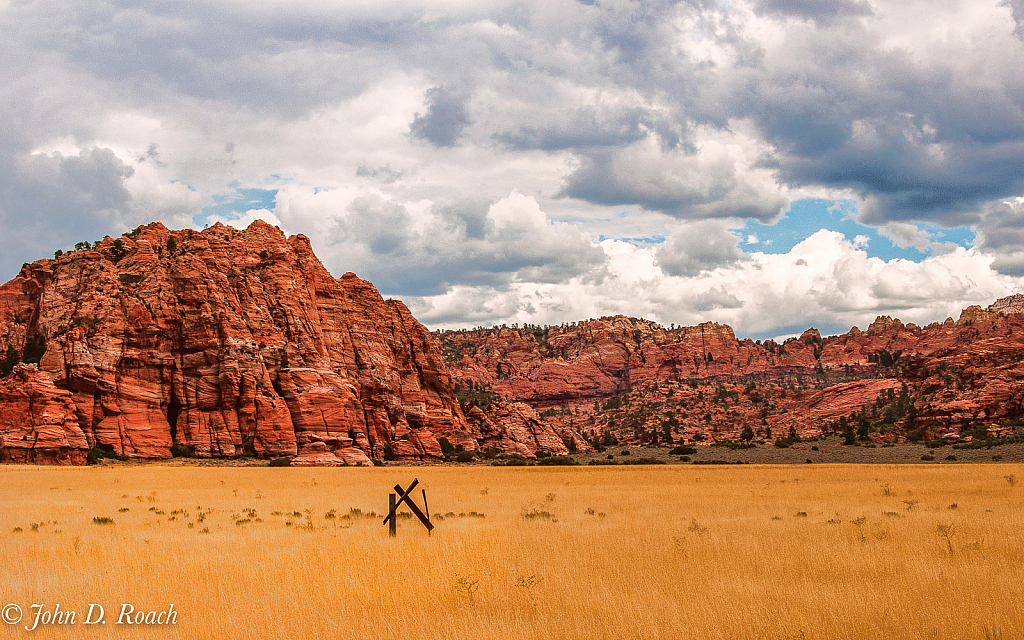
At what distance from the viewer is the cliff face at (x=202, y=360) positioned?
7388 centimetres

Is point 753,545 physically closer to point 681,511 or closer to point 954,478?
point 681,511

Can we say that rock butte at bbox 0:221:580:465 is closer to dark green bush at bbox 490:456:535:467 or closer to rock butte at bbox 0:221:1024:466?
rock butte at bbox 0:221:1024:466

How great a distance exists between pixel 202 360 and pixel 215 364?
1659mm

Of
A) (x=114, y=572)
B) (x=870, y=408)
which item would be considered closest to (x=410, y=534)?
(x=114, y=572)

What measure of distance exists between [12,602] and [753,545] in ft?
46.3

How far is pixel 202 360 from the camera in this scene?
8181 centimetres

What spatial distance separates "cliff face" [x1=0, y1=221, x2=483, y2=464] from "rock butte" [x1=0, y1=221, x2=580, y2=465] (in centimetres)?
17

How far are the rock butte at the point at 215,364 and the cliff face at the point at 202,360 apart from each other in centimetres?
17

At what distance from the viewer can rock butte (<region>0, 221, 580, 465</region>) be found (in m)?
74.1

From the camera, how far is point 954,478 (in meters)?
38.1

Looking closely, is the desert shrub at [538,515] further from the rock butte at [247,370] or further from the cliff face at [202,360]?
the cliff face at [202,360]

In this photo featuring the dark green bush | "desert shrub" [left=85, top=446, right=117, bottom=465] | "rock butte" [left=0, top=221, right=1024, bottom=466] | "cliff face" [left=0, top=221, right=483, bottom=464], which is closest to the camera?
"desert shrub" [left=85, top=446, right=117, bottom=465]

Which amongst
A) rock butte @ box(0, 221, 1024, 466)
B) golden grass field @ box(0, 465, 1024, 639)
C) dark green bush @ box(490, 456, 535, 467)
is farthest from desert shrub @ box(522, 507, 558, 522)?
dark green bush @ box(490, 456, 535, 467)

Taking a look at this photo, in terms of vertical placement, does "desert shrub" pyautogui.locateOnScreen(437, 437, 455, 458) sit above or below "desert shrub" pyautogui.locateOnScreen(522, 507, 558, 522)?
below
